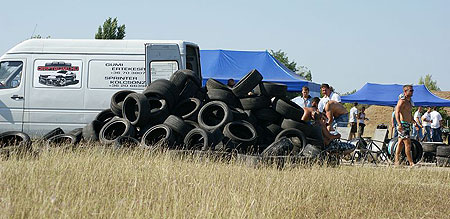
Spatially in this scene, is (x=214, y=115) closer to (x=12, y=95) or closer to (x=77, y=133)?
(x=77, y=133)

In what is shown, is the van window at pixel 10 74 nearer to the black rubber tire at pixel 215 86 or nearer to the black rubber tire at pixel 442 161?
the black rubber tire at pixel 215 86

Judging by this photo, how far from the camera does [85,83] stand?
48.5 ft

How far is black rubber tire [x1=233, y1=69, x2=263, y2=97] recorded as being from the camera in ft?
47.1

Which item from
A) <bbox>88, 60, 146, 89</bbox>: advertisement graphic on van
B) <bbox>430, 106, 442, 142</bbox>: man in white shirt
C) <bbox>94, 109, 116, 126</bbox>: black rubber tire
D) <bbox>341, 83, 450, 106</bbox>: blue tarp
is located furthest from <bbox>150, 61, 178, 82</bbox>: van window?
<bbox>341, 83, 450, 106</bbox>: blue tarp

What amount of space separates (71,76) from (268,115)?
426cm

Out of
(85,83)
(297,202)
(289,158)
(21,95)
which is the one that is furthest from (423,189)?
(21,95)

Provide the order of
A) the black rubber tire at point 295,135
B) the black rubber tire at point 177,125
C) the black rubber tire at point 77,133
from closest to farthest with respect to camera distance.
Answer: the black rubber tire at point 177,125 < the black rubber tire at point 77,133 < the black rubber tire at point 295,135

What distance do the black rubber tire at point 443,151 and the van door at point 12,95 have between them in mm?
9633

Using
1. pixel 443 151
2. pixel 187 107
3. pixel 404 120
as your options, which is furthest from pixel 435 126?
pixel 187 107

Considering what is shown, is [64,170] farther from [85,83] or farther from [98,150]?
[85,83]

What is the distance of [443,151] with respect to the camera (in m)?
16.7

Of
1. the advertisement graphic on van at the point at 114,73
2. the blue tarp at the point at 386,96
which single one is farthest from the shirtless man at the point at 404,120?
the blue tarp at the point at 386,96

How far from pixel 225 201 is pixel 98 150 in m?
5.31

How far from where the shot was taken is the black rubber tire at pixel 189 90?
14341mm
